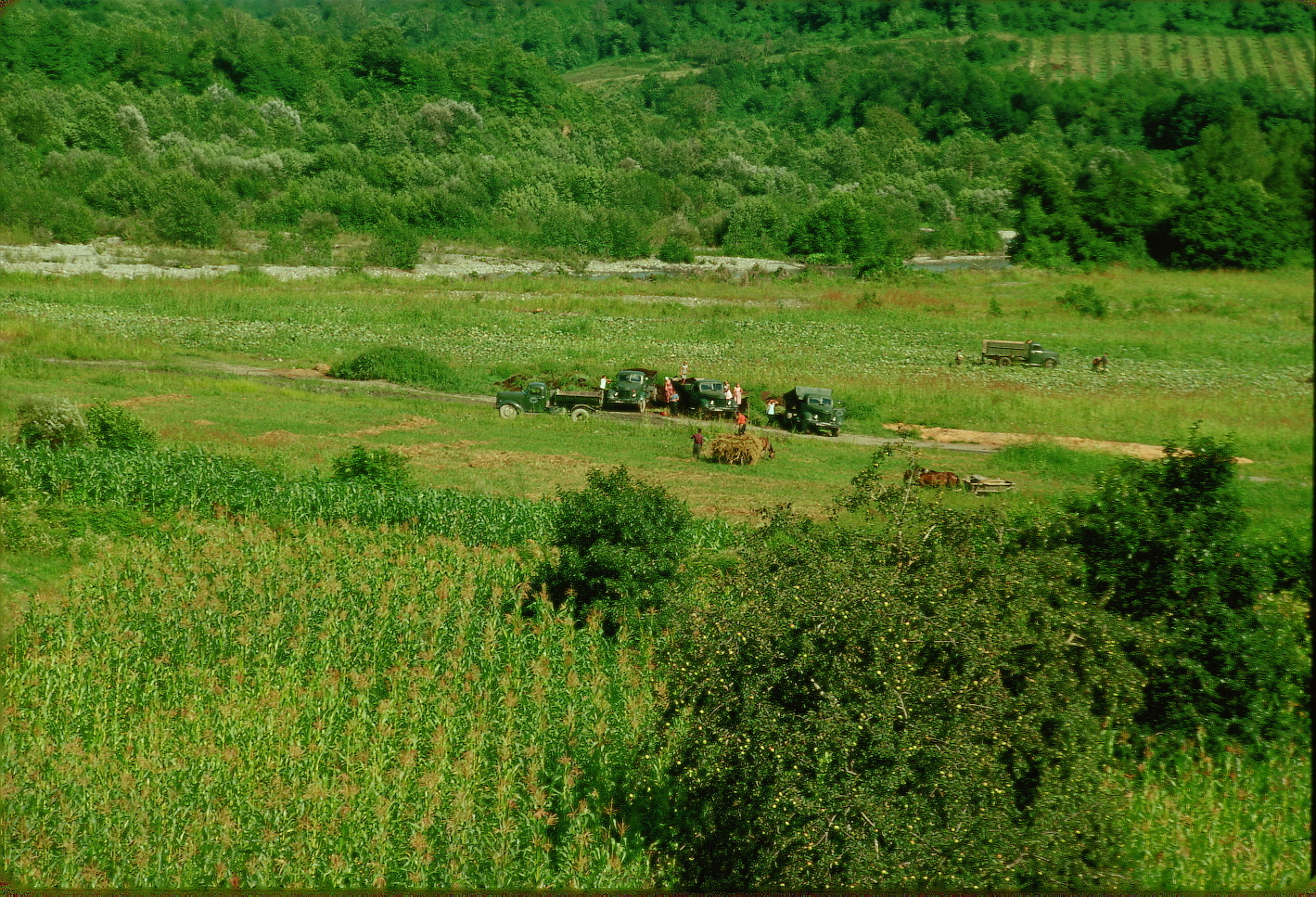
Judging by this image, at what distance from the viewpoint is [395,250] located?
288 ft

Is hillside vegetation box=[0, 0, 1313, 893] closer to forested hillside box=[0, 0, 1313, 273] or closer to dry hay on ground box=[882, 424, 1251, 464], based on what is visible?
dry hay on ground box=[882, 424, 1251, 464]

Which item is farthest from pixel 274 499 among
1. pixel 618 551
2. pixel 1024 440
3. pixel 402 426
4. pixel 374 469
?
pixel 1024 440

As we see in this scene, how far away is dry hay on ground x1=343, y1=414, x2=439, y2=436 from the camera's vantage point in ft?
124

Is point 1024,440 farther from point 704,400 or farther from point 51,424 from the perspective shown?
point 51,424

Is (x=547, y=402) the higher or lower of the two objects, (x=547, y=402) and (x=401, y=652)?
the higher

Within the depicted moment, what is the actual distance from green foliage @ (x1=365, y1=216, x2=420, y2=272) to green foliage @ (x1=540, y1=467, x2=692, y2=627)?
69.3m

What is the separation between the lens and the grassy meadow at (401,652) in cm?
1220

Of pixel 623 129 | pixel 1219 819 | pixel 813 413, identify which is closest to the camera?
pixel 1219 819

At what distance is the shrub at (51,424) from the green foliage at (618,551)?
15.4 meters

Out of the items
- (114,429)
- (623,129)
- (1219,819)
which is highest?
(623,129)

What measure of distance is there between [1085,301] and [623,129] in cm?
7394

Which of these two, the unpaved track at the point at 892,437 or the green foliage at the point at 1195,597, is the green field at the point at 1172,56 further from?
the unpaved track at the point at 892,437

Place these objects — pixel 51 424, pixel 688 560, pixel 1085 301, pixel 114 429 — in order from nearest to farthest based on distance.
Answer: pixel 688 560
pixel 51 424
pixel 114 429
pixel 1085 301

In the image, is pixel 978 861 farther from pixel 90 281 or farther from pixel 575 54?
pixel 575 54
